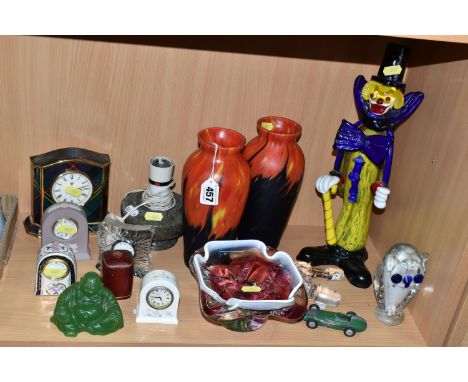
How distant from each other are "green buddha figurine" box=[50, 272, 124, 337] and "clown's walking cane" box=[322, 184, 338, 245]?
Answer: 1.48 feet

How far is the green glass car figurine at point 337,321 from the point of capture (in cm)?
102

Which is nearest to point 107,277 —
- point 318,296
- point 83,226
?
point 83,226

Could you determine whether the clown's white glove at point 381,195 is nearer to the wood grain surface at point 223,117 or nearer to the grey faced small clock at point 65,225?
the wood grain surface at point 223,117

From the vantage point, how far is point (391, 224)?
1198mm

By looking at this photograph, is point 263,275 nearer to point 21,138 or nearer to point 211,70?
point 211,70

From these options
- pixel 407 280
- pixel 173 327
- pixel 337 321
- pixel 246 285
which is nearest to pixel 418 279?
pixel 407 280

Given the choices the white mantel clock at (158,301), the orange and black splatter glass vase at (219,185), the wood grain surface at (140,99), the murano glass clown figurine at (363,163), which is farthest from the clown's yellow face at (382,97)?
the white mantel clock at (158,301)

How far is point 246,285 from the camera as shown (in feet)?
3.35

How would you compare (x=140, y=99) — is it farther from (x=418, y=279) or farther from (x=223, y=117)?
(x=418, y=279)

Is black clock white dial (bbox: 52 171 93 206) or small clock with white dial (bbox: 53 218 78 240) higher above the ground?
Result: black clock white dial (bbox: 52 171 93 206)

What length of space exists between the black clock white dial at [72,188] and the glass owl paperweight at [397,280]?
59 centimetres

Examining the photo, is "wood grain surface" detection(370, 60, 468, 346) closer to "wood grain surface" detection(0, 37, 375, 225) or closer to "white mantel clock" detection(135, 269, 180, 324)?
"wood grain surface" detection(0, 37, 375, 225)

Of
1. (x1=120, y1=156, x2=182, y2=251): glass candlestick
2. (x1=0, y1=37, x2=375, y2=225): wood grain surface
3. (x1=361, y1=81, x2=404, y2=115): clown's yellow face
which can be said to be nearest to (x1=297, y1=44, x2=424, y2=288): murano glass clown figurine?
(x1=361, y1=81, x2=404, y2=115): clown's yellow face

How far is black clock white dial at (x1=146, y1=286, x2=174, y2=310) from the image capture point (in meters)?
0.98
